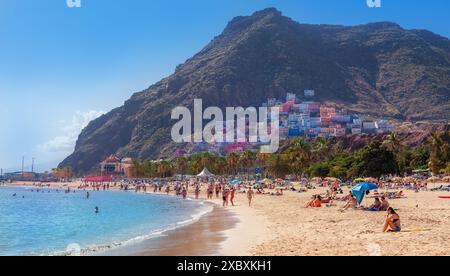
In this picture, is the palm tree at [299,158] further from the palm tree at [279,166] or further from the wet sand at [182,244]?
the wet sand at [182,244]

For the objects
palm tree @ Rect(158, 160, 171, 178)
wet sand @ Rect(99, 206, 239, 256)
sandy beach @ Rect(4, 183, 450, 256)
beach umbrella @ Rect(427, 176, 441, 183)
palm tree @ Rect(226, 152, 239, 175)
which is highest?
palm tree @ Rect(226, 152, 239, 175)

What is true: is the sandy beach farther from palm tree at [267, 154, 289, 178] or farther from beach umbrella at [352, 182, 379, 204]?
palm tree at [267, 154, 289, 178]

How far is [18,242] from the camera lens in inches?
777

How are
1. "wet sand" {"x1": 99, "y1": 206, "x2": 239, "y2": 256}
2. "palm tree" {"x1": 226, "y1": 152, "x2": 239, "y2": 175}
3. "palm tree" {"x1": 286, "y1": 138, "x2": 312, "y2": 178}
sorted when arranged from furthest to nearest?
"palm tree" {"x1": 226, "y1": 152, "x2": 239, "y2": 175}
"palm tree" {"x1": 286, "y1": 138, "x2": 312, "y2": 178}
"wet sand" {"x1": 99, "y1": 206, "x2": 239, "y2": 256}

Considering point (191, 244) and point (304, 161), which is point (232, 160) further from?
point (191, 244)

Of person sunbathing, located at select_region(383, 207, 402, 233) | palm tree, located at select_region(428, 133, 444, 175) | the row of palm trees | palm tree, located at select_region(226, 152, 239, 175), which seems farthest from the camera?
palm tree, located at select_region(226, 152, 239, 175)

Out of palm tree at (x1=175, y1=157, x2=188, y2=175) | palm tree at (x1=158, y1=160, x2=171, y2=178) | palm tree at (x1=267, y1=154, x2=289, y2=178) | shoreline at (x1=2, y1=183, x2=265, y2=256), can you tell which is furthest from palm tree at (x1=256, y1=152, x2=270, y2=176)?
shoreline at (x1=2, y1=183, x2=265, y2=256)

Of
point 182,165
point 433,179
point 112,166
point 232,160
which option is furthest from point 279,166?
point 112,166

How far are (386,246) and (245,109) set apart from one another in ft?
593

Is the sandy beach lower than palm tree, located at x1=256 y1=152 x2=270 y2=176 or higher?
lower

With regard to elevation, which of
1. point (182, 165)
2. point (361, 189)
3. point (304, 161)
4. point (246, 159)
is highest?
point (246, 159)

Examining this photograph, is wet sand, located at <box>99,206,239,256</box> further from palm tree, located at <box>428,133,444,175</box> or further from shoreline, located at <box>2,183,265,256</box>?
palm tree, located at <box>428,133,444,175</box>

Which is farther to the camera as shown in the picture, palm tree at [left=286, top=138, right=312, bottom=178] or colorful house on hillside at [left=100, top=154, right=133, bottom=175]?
colorful house on hillside at [left=100, top=154, right=133, bottom=175]
